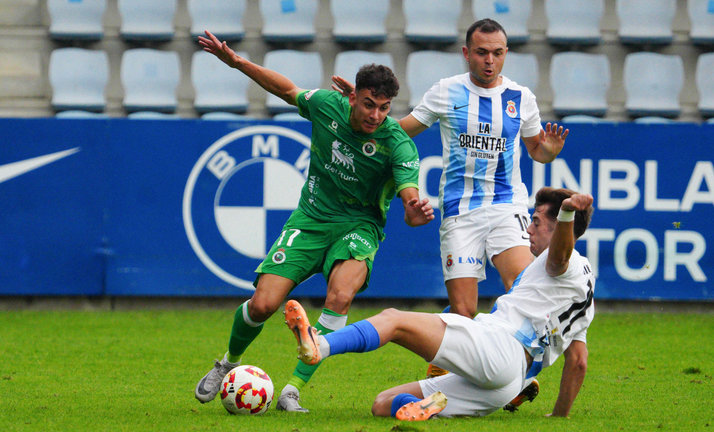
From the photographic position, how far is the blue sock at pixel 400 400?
16.2 ft

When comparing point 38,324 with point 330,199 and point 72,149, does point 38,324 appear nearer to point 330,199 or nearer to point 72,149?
point 72,149

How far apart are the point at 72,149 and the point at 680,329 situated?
6.31 m

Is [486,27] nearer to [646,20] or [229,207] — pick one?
[229,207]

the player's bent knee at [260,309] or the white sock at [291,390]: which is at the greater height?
the player's bent knee at [260,309]

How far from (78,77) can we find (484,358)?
29.3ft

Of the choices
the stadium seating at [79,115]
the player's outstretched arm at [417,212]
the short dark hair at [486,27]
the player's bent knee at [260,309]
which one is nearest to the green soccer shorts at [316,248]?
the player's bent knee at [260,309]

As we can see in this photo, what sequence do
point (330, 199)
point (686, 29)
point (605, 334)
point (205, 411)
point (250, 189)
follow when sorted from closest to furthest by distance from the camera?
point (205, 411) < point (330, 199) < point (605, 334) < point (250, 189) < point (686, 29)

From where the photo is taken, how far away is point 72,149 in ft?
33.3

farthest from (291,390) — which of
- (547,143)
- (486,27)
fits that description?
(486,27)

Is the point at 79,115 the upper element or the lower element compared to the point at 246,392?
upper

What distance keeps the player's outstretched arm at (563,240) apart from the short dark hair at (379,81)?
126 cm

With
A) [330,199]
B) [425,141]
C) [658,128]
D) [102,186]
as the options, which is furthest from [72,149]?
[658,128]

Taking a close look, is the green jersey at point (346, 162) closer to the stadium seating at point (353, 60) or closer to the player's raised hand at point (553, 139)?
the player's raised hand at point (553, 139)

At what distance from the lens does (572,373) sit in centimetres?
494
